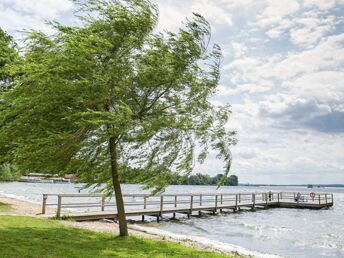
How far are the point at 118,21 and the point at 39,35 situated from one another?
10.00 feet

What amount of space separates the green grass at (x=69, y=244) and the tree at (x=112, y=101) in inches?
83.1

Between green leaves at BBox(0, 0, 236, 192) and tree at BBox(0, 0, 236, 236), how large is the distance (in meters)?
0.04

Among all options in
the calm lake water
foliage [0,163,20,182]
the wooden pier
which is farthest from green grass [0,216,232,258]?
the calm lake water

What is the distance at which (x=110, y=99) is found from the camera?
44.2 feet

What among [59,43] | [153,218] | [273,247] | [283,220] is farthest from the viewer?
[283,220]

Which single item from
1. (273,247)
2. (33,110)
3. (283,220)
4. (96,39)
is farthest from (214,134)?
(283,220)

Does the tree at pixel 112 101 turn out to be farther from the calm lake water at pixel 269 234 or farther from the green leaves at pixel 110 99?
the calm lake water at pixel 269 234

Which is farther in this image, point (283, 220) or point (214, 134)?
point (283, 220)

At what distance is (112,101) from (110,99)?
432mm

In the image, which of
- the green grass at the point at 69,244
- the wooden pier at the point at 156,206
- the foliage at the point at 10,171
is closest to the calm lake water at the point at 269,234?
the wooden pier at the point at 156,206

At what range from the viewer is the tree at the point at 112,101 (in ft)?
41.6

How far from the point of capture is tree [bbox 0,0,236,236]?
12.7 meters

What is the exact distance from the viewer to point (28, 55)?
14195 mm

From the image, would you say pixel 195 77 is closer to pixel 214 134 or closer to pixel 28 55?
pixel 214 134
